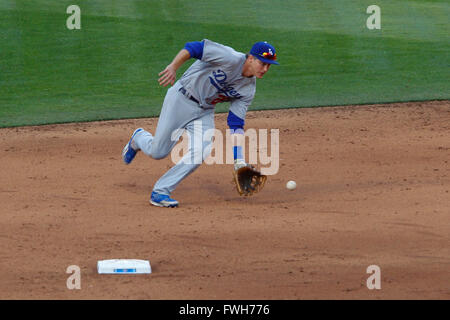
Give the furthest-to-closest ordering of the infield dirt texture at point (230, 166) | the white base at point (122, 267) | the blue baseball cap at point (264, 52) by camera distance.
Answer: the blue baseball cap at point (264, 52), the infield dirt texture at point (230, 166), the white base at point (122, 267)

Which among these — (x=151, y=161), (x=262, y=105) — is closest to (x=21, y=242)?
(x=151, y=161)

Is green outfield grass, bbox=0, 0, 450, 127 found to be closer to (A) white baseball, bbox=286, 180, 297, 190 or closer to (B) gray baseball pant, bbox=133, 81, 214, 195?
(B) gray baseball pant, bbox=133, 81, 214, 195

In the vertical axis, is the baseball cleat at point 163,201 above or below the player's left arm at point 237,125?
below

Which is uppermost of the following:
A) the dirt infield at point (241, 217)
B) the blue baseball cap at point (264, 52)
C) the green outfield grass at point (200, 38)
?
the green outfield grass at point (200, 38)

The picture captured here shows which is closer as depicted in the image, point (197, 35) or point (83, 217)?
point (83, 217)

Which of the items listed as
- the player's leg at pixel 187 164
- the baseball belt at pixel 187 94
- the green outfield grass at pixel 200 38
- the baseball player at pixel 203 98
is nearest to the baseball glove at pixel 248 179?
the baseball player at pixel 203 98

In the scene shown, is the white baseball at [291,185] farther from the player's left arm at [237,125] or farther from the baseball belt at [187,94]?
the baseball belt at [187,94]

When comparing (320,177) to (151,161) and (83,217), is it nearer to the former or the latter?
(151,161)

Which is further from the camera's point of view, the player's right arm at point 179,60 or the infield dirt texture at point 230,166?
the player's right arm at point 179,60
